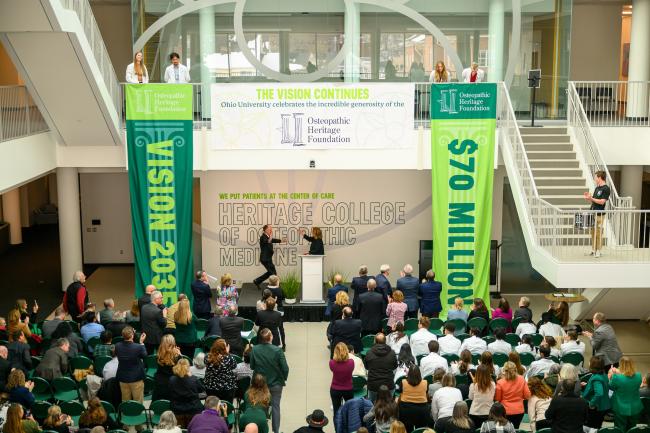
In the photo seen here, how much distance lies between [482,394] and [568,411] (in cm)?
118

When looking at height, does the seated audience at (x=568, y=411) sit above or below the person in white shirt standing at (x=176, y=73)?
below

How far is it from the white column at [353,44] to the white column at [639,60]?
6.33 m

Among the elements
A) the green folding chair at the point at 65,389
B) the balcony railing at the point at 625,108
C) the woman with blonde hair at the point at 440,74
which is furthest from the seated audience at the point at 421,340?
the balcony railing at the point at 625,108

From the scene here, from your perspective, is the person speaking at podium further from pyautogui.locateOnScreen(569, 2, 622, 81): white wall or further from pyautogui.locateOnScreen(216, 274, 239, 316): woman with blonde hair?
pyautogui.locateOnScreen(569, 2, 622, 81): white wall

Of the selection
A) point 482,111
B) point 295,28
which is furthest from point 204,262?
point 482,111

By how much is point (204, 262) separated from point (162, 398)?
9.14 meters

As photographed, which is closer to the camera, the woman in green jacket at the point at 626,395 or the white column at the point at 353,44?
the woman in green jacket at the point at 626,395

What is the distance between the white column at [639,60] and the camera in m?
20.4

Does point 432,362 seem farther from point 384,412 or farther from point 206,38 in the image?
point 206,38

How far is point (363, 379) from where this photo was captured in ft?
41.8

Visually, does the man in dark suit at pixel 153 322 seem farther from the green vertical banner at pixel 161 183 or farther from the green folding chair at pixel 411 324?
the green folding chair at pixel 411 324

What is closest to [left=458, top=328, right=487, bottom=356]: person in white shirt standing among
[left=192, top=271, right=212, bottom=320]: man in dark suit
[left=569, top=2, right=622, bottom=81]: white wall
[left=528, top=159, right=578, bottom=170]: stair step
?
[left=192, top=271, right=212, bottom=320]: man in dark suit

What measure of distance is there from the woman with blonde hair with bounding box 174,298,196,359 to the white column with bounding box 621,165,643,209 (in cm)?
1128

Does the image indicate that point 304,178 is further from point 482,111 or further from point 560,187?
point 560,187
